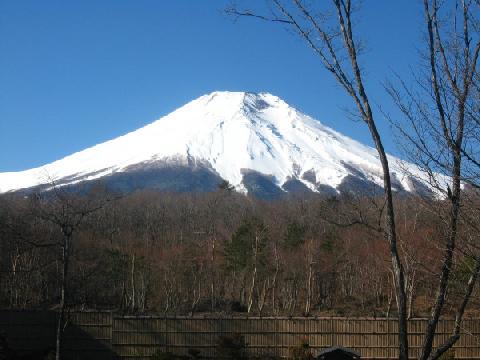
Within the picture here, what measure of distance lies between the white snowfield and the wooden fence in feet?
304

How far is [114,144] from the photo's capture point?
5733 inches

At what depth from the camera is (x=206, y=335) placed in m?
18.1

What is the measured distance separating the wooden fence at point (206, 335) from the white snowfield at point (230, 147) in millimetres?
92794

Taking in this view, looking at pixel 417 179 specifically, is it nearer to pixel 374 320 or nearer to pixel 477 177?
pixel 477 177

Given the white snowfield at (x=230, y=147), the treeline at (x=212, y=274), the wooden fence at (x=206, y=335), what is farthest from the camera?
the white snowfield at (x=230, y=147)

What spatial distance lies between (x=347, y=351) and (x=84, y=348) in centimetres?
763

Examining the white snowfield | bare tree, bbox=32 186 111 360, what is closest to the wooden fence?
bare tree, bbox=32 186 111 360

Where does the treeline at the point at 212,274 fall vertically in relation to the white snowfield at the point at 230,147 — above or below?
below

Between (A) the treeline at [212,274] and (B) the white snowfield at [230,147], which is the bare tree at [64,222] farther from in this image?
(B) the white snowfield at [230,147]

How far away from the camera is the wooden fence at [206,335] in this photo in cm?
1808

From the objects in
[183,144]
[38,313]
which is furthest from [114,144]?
[38,313]

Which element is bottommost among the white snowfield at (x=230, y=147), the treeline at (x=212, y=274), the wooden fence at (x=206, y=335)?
the wooden fence at (x=206, y=335)

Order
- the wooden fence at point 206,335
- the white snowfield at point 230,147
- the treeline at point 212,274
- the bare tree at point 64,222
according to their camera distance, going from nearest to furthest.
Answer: the bare tree at point 64,222, the wooden fence at point 206,335, the treeline at point 212,274, the white snowfield at point 230,147

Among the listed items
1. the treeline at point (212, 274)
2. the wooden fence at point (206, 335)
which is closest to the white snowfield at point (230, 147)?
the treeline at point (212, 274)
